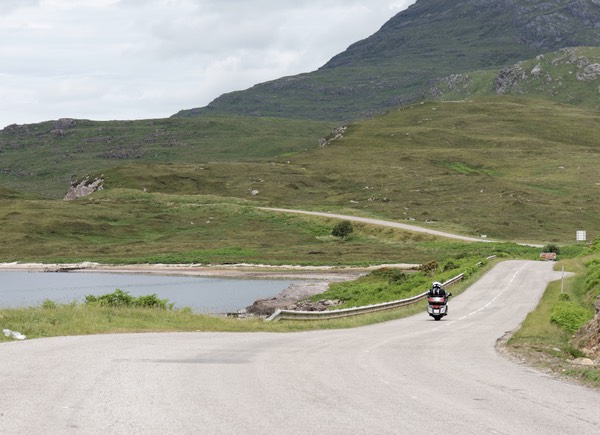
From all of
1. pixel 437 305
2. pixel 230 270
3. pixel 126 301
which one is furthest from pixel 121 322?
pixel 230 270

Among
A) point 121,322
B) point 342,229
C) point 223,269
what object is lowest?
point 223,269

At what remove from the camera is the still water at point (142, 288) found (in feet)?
227

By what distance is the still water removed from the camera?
A: 6919 cm

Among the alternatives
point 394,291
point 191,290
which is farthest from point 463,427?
point 191,290

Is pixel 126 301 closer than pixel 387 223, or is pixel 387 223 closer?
pixel 126 301

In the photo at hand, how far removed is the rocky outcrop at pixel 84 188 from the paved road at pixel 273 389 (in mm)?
156757

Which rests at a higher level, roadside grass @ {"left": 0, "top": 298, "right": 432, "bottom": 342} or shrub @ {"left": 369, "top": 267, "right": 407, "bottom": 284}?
roadside grass @ {"left": 0, "top": 298, "right": 432, "bottom": 342}

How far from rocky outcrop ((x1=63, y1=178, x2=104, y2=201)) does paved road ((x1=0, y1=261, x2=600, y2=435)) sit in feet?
514

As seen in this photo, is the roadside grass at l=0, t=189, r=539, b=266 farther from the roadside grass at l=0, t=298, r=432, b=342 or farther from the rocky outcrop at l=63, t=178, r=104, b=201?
the roadside grass at l=0, t=298, r=432, b=342

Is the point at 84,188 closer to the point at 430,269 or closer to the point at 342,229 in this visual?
the point at 342,229

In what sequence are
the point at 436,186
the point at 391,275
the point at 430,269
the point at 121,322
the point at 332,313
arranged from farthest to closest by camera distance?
the point at 436,186 → the point at 430,269 → the point at 391,275 → the point at 332,313 → the point at 121,322

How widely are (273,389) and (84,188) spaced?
173 metres

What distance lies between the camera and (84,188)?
18088 centimetres

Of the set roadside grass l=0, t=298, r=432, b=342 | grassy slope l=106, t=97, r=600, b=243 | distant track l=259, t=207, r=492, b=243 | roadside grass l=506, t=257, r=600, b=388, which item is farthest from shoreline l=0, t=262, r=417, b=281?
roadside grass l=0, t=298, r=432, b=342
